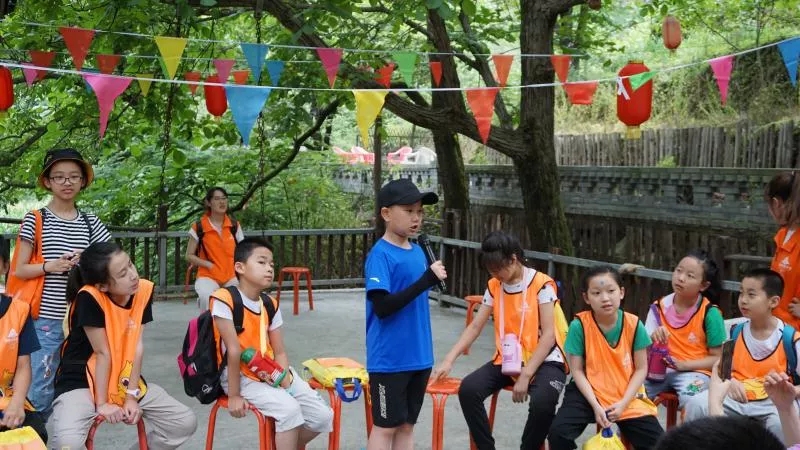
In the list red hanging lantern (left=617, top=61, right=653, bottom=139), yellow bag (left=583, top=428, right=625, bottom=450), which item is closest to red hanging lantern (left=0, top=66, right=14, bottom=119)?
red hanging lantern (left=617, top=61, right=653, bottom=139)

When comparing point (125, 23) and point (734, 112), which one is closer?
point (125, 23)

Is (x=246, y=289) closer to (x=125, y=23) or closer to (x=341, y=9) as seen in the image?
(x=341, y=9)

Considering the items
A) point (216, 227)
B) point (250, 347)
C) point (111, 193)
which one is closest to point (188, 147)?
point (111, 193)

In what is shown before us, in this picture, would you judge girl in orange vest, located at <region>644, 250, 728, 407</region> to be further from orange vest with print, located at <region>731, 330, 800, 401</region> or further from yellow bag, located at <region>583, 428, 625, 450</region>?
yellow bag, located at <region>583, 428, 625, 450</region>

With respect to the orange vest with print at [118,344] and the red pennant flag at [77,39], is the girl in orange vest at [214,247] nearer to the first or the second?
the red pennant flag at [77,39]

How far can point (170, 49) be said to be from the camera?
6.04m

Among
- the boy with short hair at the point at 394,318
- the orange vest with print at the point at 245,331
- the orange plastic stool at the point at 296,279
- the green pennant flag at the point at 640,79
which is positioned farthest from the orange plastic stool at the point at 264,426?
the orange plastic stool at the point at 296,279

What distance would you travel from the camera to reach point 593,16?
11047 mm

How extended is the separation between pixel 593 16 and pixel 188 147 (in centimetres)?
608

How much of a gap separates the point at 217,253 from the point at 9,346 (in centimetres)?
374

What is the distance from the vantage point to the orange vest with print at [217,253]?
24.0ft

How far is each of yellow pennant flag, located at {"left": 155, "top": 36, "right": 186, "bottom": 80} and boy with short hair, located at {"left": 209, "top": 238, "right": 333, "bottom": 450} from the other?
230cm

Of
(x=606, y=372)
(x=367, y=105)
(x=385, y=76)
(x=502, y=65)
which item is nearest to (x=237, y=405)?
(x=606, y=372)

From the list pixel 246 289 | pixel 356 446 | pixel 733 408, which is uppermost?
pixel 246 289
